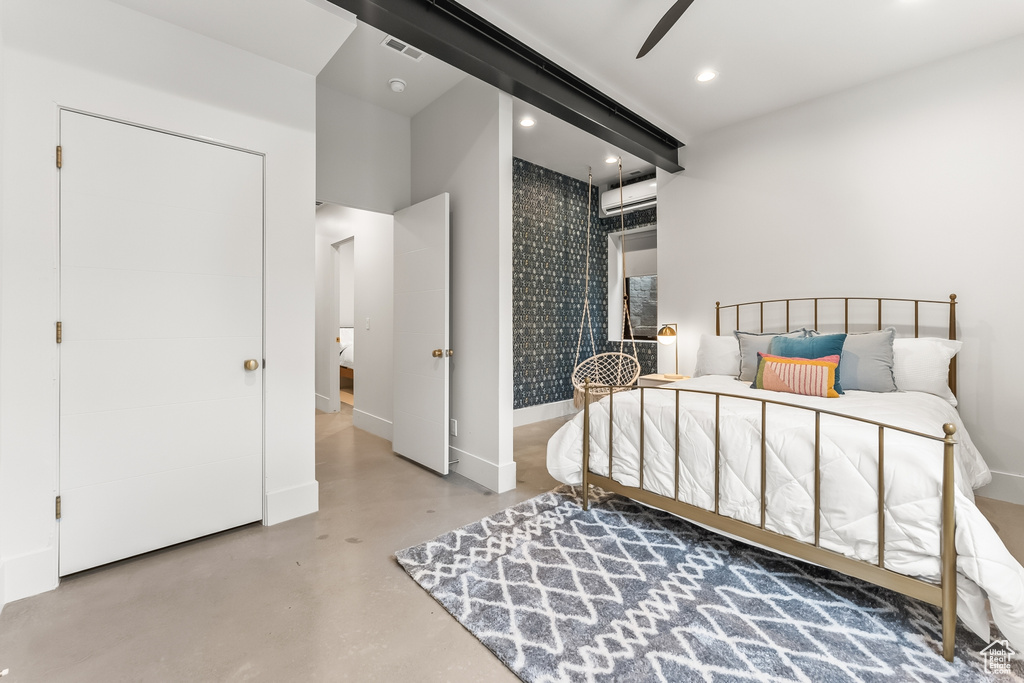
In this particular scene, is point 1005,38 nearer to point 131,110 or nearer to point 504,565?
point 504,565

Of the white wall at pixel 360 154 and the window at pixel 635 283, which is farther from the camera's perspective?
the window at pixel 635 283

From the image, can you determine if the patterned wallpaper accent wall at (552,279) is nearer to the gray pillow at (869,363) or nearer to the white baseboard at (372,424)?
the white baseboard at (372,424)

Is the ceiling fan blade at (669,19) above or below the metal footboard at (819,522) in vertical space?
above

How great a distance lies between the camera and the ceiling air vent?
104 inches

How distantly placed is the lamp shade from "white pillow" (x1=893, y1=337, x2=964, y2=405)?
1.62 m

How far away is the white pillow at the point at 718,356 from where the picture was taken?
3.35 metres

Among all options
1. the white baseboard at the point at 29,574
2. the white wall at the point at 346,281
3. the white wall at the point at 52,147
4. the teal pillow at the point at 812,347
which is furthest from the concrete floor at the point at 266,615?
the white wall at the point at 346,281

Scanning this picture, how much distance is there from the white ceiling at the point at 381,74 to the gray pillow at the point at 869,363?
3145 millimetres

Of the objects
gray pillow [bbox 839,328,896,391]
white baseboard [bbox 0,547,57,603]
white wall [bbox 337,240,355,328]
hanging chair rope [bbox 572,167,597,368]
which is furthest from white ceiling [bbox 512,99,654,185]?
white baseboard [bbox 0,547,57,603]

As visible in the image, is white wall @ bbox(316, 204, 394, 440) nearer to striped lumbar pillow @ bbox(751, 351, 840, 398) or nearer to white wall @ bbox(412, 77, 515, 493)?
white wall @ bbox(412, 77, 515, 493)

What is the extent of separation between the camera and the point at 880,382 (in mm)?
2680

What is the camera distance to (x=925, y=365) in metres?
2.68

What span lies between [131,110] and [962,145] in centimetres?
473

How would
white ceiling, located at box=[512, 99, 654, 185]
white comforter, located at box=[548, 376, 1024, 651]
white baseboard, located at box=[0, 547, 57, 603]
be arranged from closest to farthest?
1. white comforter, located at box=[548, 376, 1024, 651]
2. white baseboard, located at box=[0, 547, 57, 603]
3. white ceiling, located at box=[512, 99, 654, 185]
